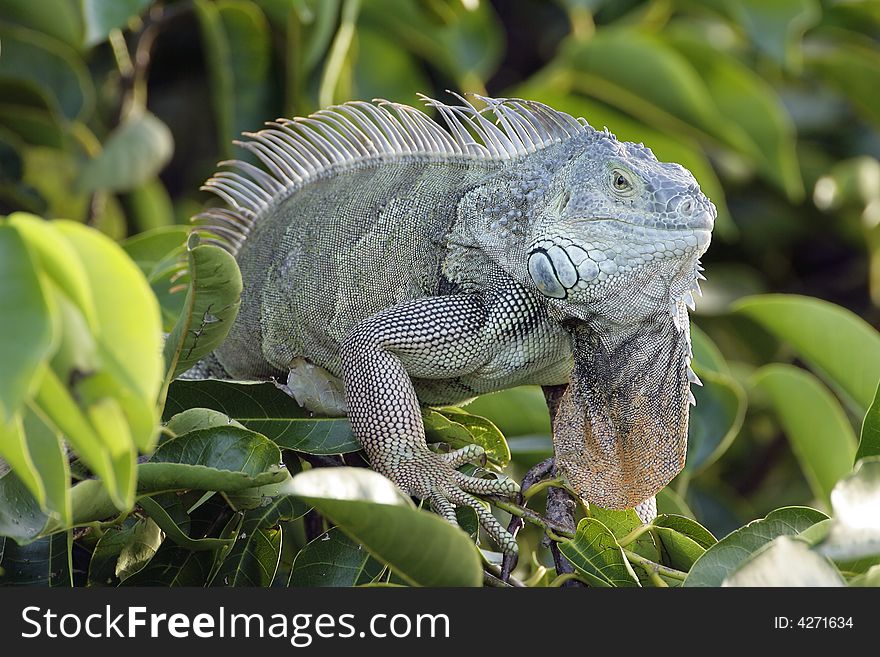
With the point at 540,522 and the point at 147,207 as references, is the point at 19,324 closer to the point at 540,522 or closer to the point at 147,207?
the point at 540,522

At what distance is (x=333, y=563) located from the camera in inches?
95.0

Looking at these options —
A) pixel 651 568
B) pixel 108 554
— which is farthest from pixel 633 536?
pixel 108 554

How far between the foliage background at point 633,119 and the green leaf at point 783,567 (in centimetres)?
145

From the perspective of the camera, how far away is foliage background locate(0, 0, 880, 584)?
405 centimetres

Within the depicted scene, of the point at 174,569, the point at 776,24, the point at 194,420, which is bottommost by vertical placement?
the point at 174,569

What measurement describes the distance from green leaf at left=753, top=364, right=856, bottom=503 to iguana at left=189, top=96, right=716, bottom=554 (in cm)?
152

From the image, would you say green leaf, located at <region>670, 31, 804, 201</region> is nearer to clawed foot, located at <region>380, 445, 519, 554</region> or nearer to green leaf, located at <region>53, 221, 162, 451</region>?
clawed foot, located at <region>380, 445, 519, 554</region>

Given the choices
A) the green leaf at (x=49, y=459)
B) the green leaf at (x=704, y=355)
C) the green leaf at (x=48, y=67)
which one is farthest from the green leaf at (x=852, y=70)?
the green leaf at (x=49, y=459)

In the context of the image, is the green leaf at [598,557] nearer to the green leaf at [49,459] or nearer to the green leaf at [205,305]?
the green leaf at [205,305]

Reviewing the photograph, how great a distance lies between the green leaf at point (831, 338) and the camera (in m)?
3.67

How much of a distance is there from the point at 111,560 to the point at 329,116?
1.42m

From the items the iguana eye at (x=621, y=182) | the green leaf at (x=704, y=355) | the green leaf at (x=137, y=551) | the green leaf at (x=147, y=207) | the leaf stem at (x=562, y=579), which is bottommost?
the leaf stem at (x=562, y=579)

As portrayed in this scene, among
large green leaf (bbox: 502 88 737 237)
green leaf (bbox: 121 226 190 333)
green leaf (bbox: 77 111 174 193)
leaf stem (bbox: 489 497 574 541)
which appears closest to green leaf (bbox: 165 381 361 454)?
green leaf (bbox: 121 226 190 333)

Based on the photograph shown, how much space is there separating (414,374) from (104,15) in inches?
68.0
